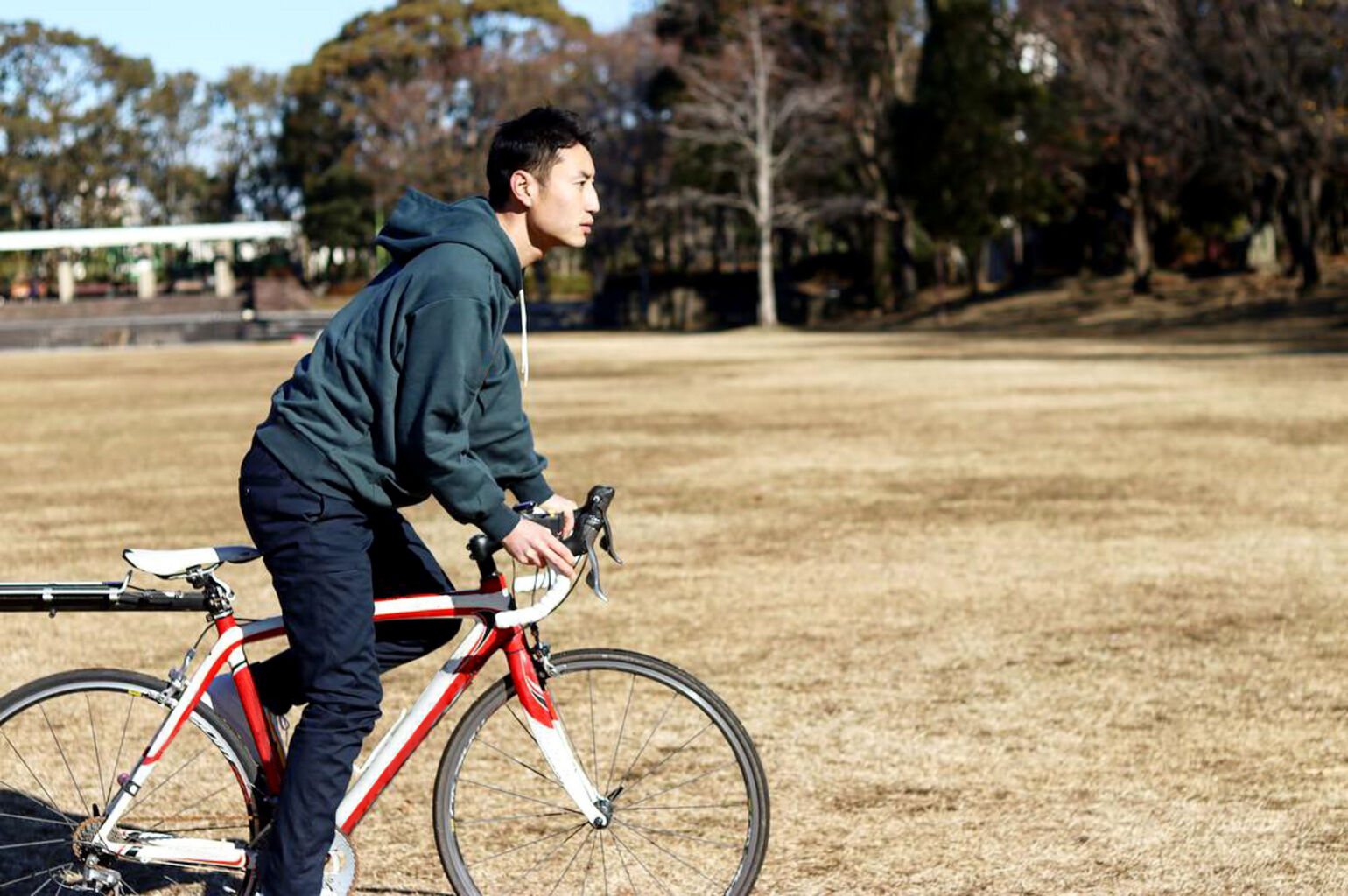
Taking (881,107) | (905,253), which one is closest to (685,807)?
(905,253)

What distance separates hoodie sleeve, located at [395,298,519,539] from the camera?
324 cm

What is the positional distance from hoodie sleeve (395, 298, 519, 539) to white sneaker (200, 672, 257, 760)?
0.69 metres

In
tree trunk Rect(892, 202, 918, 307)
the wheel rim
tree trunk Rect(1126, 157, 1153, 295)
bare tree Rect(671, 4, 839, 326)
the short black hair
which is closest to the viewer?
the short black hair

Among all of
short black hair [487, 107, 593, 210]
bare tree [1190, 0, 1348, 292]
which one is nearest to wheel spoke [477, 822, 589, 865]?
short black hair [487, 107, 593, 210]

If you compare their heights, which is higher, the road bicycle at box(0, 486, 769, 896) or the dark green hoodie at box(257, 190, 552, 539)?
the dark green hoodie at box(257, 190, 552, 539)

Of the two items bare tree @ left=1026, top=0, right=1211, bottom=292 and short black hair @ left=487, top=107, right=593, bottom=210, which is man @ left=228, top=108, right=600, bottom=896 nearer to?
short black hair @ left=487, top=107, right=593, bottom=210

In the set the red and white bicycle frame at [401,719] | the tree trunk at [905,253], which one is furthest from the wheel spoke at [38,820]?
the tree trunk at [905,253]

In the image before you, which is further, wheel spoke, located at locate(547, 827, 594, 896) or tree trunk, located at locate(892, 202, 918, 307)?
tree trunk, located at locate(892, 202, 918, 307)

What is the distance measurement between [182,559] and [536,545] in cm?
70

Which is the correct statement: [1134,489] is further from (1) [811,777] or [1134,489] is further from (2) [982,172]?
(2) [982,172]

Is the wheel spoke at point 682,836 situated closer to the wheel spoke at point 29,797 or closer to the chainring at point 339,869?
the chainring at point 339,869

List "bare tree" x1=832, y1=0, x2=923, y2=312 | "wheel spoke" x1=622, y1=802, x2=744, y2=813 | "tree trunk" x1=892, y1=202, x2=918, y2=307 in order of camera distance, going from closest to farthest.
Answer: "wheel spoke" x1=622, y1=802, x2=744, y2=813
"bare tree" x1=832, y1=0, x2=923, y2=312
"tree trunk" x1=892, y1=202, x2=918, y2=307

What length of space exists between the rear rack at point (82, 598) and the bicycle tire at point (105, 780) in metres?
0.18

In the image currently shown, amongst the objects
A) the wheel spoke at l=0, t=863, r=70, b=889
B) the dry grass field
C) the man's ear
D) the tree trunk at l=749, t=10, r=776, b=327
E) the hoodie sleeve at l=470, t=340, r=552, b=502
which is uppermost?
the tree trunk at l=749, t=10, r=776, b=327
